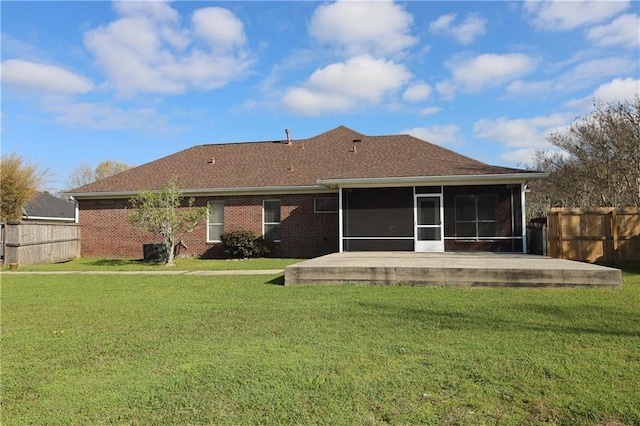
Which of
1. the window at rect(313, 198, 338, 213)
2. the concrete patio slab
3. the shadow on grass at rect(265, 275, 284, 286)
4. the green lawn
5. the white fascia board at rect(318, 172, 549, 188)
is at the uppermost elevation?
the white fascia board at rect(318, 172, 549, 188)

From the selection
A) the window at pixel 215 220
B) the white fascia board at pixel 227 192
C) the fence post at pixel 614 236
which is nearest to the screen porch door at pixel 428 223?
the white fascia board at pixel 227 192

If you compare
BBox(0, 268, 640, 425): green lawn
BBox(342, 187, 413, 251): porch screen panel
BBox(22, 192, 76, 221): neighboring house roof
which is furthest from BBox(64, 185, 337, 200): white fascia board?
BBox(22, 192, 76, 221): neighboring house roof

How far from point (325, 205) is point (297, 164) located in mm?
3056

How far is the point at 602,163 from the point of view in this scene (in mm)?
21453

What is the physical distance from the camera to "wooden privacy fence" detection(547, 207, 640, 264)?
13.0 metres

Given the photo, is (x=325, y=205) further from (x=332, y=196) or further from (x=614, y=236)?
(x=614, y=236)

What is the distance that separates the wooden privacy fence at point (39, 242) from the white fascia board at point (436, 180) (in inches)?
403

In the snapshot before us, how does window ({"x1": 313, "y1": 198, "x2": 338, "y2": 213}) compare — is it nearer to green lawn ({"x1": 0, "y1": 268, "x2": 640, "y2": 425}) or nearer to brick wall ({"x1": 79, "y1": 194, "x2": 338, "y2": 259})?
brick wall ({"x1": 79, "y1": 194, "x2": 338, "y2": 259})

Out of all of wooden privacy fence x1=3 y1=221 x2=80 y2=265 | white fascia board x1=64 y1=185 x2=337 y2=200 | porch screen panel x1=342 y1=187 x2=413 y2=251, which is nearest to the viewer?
wooden privacy fence x1=3 y1=221 x2=80 y2=265

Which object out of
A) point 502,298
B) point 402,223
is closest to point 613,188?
point 402,223

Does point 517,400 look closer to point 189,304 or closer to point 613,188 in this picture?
point 189,304

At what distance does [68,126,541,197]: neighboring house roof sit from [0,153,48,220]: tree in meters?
10.8

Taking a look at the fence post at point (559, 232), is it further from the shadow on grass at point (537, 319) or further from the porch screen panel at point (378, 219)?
the shadow on grass at point (537, 319)

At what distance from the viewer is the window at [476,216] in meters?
14.9
